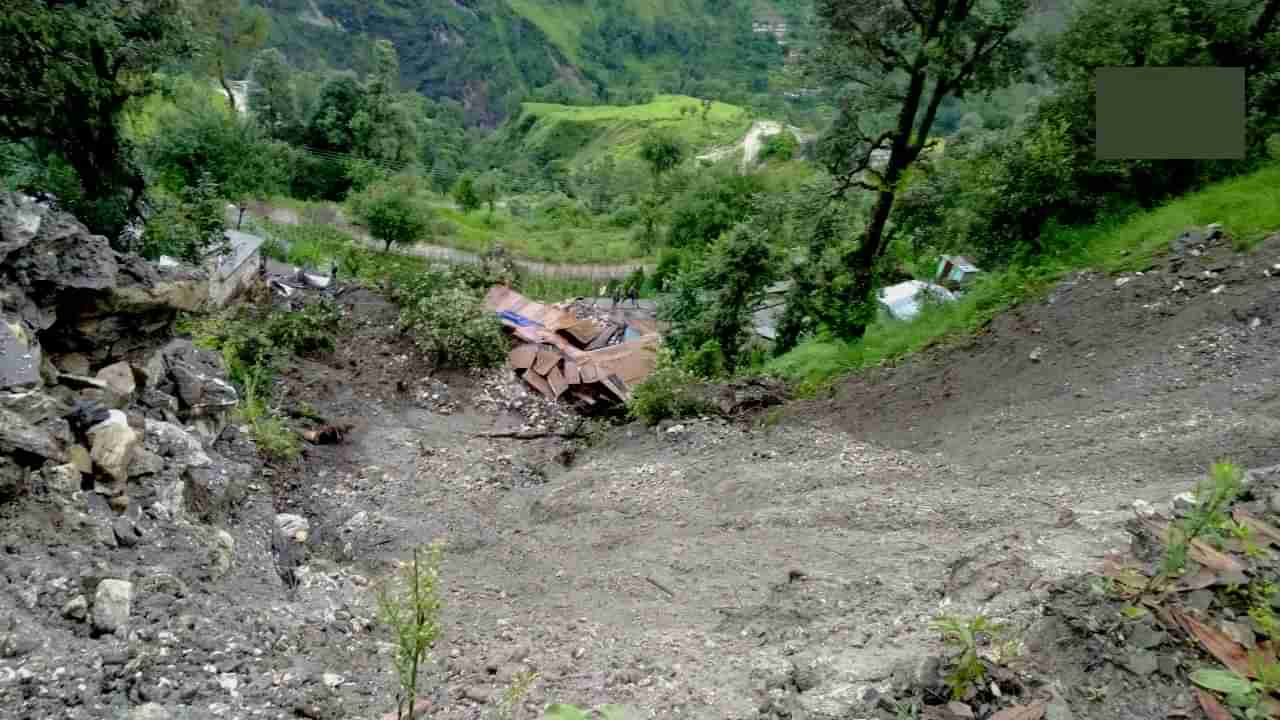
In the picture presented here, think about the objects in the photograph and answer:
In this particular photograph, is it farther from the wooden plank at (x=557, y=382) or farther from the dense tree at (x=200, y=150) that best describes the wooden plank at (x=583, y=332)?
the dense tree at (x=200, y=150)

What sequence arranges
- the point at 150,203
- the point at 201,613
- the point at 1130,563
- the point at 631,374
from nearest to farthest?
1. the point at 1130,563
2. the point at 201,613
3. the point at 631,374
4. the point at 150,203

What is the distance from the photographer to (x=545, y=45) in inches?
4734

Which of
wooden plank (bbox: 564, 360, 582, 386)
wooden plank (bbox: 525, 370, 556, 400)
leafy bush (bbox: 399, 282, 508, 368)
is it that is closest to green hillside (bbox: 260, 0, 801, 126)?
leafy bush (bbox: 399, 282, 508, 368)

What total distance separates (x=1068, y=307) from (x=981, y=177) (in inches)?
90.0

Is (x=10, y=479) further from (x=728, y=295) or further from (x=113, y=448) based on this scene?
(x=728, y=295)

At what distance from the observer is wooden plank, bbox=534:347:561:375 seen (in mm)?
13672

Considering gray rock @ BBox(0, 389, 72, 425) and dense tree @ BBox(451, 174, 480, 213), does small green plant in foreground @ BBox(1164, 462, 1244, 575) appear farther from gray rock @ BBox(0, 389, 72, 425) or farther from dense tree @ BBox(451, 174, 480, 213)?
dense tree @ BBox(451, 174, 480, 213)

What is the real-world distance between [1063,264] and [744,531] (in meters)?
6.08

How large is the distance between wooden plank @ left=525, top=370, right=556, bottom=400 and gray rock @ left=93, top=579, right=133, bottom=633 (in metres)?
8.77

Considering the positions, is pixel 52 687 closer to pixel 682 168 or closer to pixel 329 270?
pixel 329 270

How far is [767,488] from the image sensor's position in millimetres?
8266

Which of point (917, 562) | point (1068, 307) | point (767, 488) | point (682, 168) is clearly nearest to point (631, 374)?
point (767, 488)

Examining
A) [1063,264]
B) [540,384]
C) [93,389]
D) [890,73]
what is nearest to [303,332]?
[540,384]

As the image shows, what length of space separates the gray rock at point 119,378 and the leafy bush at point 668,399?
5884 mm
